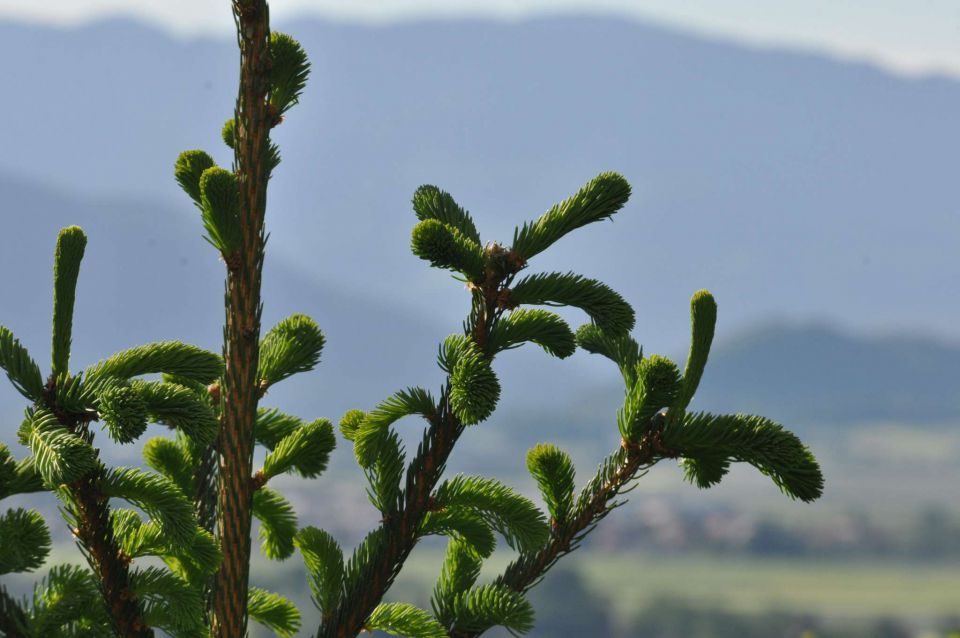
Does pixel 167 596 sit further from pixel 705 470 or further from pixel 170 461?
pixel 705 470

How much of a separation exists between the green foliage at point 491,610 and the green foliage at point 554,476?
28 centimetres

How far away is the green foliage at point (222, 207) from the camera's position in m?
2.45

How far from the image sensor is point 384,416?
272cm

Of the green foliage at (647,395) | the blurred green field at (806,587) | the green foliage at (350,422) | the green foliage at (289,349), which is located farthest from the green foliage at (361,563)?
the blurred green field at (806,587)

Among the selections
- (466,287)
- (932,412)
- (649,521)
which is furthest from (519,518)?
(932,412)

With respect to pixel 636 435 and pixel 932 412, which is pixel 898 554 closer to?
pixel 932 412

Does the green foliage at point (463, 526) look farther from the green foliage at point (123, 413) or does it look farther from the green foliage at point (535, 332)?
the green foliage at point (123, 413)

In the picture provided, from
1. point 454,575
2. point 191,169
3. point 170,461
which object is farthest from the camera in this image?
point 170,461

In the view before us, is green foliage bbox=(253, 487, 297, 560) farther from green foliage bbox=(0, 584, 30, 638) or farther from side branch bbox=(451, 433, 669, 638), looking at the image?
green foliage bbox=(0, 584, 30, 638)

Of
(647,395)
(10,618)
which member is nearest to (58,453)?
(10,618)

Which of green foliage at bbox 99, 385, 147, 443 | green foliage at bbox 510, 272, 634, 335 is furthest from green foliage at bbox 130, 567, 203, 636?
green foliage at bbox 510, 272, 634, 335

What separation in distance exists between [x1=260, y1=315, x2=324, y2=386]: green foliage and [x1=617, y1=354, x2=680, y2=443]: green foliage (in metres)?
0.85

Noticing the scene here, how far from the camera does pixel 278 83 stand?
2.66m

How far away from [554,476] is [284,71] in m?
1.30
